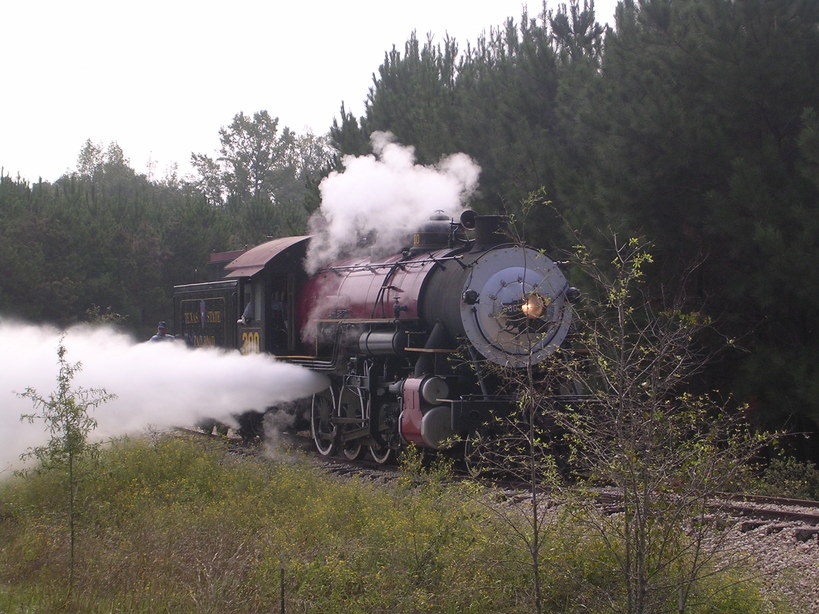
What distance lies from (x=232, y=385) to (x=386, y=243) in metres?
3.46

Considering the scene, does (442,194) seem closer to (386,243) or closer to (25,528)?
(386,243)

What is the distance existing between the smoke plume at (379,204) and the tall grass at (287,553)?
5111mm

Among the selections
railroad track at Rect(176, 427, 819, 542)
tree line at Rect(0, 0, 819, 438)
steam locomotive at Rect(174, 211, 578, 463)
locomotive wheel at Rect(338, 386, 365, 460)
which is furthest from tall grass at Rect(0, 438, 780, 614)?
locomotive wheel at Rect(338, 386, 365, 460)

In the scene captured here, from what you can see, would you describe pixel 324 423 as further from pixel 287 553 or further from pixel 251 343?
pixel 287 553

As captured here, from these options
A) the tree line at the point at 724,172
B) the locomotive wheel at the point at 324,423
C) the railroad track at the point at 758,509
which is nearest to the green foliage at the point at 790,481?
the tree line at the point at 724,172

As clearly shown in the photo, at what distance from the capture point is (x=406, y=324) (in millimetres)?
12195

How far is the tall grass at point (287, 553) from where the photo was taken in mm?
6547

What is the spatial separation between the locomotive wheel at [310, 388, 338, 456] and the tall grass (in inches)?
160

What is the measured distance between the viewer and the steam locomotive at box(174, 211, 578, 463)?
443 inches

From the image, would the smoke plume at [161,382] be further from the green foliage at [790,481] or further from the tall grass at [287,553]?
the green foliage at [790,481]

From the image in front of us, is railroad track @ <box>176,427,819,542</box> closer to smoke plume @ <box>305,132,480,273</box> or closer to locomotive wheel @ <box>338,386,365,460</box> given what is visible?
locomotive wheel @ <box>338,386,365,460</box>

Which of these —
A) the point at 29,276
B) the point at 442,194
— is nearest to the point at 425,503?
the point at 442,194

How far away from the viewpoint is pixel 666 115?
1311 cm

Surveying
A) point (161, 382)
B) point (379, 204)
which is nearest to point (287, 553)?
point (379, 204)
